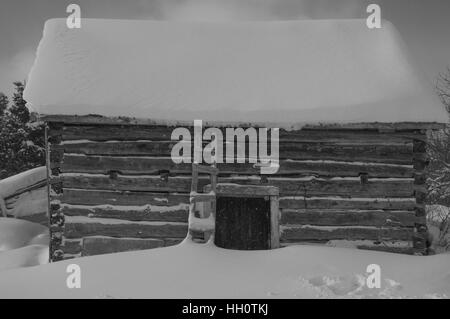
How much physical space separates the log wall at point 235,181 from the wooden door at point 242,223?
369 millimetres

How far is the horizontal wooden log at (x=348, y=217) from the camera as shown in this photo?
8.37 m

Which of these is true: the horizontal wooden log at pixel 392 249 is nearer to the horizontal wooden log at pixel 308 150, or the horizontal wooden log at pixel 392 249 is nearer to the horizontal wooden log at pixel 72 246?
the horizontal wooden log at pixel 308 150

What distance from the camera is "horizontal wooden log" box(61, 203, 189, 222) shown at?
834 centimetres

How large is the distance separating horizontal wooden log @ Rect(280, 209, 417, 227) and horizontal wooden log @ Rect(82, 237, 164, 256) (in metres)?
2.35

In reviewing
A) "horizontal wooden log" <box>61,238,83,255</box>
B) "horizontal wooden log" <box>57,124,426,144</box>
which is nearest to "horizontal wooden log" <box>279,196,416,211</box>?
"horizontal wooden log" <box>57,124,426,144</box>

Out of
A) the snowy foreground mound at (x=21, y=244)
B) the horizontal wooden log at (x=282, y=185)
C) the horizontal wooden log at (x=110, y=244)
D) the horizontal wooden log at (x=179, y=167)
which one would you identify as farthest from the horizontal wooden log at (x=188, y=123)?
the snowy foreground mound at (x=21, y=244)

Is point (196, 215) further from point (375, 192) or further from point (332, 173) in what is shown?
point (375, 192)

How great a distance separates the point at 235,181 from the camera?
8391mm

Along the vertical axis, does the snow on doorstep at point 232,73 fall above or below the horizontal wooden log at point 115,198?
above

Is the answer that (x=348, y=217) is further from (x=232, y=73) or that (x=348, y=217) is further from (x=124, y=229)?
(x=124, y=229)

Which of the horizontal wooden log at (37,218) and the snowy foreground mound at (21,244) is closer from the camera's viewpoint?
the snowy foreground mound at (21,244)

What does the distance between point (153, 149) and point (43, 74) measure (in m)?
2.63

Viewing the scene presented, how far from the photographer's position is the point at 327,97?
28.4ft

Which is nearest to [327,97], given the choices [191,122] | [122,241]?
[191,122]
